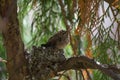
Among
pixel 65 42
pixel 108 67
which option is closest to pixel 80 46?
pixel 65 42

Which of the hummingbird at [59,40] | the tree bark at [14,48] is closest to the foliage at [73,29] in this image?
the hummingbird at [59,40]

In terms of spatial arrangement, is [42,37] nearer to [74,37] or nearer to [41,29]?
[41,29]

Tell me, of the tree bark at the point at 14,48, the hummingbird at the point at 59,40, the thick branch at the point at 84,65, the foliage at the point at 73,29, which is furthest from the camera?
the hummingbird at the point at 59,40

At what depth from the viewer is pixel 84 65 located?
1702 millimetres

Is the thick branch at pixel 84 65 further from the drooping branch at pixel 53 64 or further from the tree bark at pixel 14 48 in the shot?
the tree bark at pixel 14 48

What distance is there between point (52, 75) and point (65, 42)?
1.06ft

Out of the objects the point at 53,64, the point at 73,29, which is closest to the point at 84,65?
the point at 53,64

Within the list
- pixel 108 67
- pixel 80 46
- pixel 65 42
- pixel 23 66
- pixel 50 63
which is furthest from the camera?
pixel 80 46

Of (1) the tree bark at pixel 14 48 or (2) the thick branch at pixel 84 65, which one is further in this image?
(1) the tree bark at pixel 14 48

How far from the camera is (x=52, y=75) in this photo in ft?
6.01

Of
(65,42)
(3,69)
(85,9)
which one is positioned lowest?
(3,69)

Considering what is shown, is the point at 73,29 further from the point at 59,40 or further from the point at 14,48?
the point at 14,48

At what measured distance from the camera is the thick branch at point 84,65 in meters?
1.50

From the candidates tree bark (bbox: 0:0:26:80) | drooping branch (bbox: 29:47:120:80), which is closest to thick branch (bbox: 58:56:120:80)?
drooping branch (bbox: 29:47:120:80)
